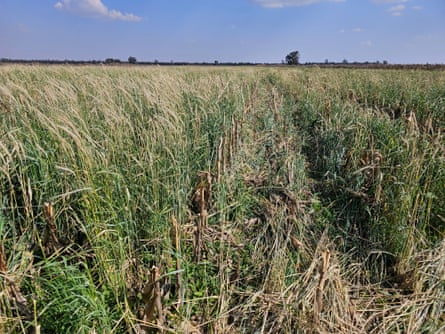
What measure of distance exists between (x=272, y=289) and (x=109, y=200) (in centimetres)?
104

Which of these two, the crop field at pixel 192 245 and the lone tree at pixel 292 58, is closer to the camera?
the crop field at pixel 192 245

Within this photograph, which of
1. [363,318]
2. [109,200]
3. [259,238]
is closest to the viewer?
[363,318]

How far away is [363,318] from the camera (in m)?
1.38

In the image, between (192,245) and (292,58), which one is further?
(292,58)

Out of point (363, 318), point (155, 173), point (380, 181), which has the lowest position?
point (363, 318)

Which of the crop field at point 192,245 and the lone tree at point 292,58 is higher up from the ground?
the lone tree at point 292,58

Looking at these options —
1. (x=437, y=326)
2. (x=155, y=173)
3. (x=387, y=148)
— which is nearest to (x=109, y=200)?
(x=155, y=173)

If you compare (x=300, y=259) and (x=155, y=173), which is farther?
(x=155, y=173)

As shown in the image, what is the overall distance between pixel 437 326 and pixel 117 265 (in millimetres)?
1606

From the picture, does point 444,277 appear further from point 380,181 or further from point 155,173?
point 155,173

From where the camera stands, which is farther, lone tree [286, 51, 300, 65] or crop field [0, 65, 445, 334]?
lone tree [286, 51, 300, 65]

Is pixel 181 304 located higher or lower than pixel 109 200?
lower

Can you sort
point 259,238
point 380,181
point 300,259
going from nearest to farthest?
point 300,259 < point 259,238 < point 380,181

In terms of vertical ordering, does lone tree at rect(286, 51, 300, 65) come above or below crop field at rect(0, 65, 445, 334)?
above
